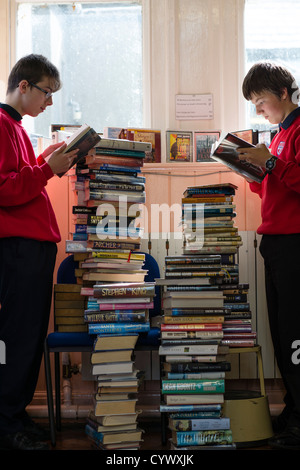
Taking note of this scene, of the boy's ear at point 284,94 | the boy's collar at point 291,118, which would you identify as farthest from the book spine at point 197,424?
the boy's ear at point 284,94

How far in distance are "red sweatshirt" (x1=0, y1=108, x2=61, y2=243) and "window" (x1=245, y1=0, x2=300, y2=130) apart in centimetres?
145

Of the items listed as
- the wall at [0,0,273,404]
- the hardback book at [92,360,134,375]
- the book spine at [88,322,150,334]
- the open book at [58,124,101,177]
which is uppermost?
the wall at [0,0,273,404]

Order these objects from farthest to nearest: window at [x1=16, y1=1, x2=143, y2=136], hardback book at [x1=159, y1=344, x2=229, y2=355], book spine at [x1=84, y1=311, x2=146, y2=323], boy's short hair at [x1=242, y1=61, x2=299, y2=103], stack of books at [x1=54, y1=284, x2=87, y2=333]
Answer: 1. window at [x1=16, y1=1, x2=143, y2=136]
2. stack of books at [x1=54, y1=284, x2=87, y2=333]
3. boy's short hair at [x1=242, y1=61, x2=299, y2=103]
4. book spine at [x1=84, y1=311, x2=146, y2=323]
5. hardback book at [x1=159, y1=344, x2=229, y2=355]

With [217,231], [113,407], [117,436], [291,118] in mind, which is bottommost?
[117,436]

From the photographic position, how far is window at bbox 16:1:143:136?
346cm

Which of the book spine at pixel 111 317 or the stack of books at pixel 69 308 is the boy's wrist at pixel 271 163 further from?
the stack of books at pixel 69 308

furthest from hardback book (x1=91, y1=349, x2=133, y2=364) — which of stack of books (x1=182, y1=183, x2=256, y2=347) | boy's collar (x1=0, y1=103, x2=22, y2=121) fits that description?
boy's collar (x1=0, y1=103, x2=22, y2=121)

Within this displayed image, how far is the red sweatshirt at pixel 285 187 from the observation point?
8.20ft

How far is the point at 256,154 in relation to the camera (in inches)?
100

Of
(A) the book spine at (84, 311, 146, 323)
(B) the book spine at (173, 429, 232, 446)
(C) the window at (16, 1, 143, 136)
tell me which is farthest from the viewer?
(C) the window at (16, 1, 143, 136)

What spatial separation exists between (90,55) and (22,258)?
155 cm

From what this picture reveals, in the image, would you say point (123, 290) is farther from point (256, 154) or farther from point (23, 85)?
point (23, 85)

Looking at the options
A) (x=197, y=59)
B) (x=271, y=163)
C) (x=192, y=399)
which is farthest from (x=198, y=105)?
(x=192, y=399)

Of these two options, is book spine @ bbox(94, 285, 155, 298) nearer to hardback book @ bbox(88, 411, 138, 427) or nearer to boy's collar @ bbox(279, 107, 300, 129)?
hardback book @ bbox(88, 411, 138, 427)
